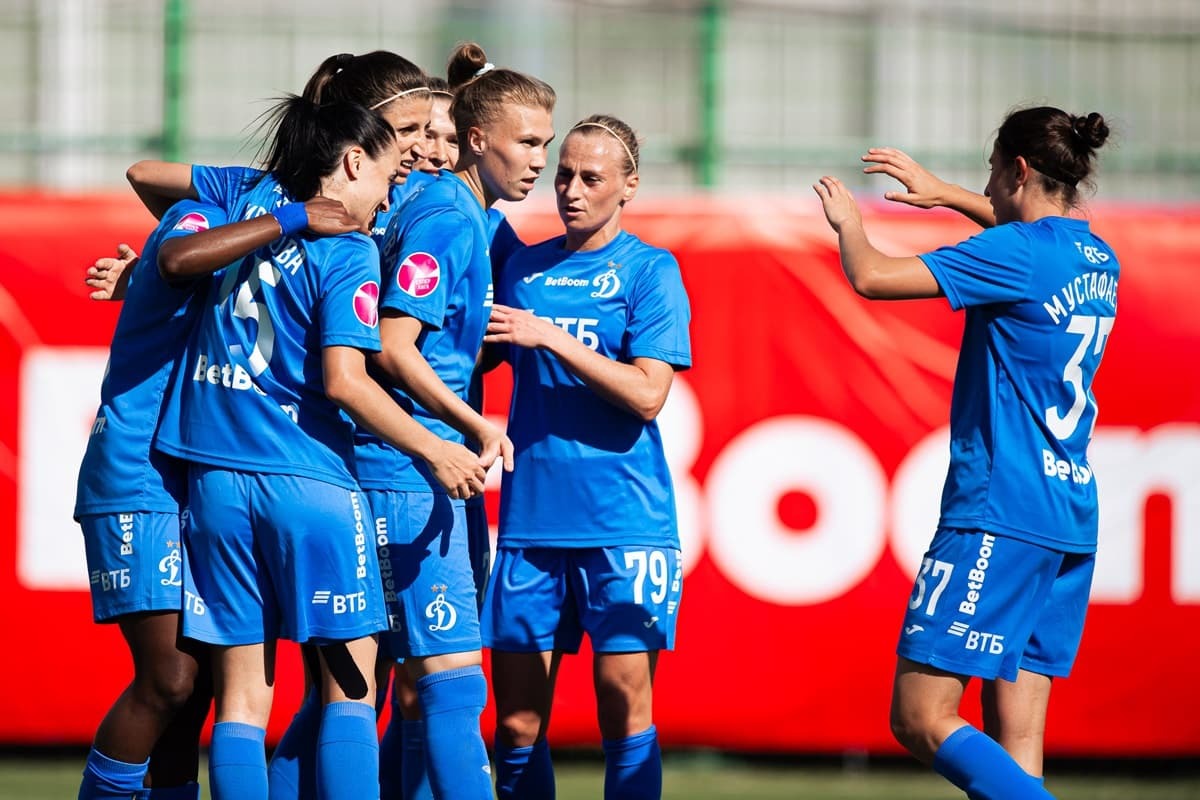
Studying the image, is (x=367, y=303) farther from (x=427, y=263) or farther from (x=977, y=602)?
(x=977, y=602)

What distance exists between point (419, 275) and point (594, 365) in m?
0.62

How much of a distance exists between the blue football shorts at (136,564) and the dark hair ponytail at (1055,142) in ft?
8.32

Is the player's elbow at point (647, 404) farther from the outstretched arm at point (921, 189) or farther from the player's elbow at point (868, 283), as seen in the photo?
the outstretched arm at point (921, 189)

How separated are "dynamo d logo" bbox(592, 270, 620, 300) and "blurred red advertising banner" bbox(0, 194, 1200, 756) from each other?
7.20ft

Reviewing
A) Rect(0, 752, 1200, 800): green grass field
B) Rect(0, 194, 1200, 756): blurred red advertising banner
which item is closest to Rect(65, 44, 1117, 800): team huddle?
Rect(0, 752, 1200, 800): green grass field

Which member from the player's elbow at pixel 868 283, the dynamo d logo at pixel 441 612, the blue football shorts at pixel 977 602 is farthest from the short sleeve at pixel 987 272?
the dynamo d logo at pixel 441 612

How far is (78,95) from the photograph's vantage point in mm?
8234

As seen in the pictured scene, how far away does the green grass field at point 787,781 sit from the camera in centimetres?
646

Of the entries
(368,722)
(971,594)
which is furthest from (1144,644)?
(368,722)

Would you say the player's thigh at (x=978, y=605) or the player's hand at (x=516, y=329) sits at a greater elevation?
the player's hand at (x=516, y=329)

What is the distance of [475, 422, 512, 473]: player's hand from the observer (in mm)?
3977

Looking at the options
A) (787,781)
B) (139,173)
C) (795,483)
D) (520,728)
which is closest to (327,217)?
(139,173)

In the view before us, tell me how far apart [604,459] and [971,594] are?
1194 millimetres

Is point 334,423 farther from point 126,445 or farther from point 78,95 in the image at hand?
point 78,95
